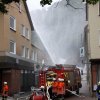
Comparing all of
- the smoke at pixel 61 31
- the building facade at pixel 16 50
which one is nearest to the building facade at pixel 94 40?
the building facade at pixel 16 50

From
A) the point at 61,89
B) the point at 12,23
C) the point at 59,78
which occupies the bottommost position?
the point at 61,89

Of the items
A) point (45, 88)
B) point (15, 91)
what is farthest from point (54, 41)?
point (45, 88)

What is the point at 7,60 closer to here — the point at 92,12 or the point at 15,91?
the point at 15,91

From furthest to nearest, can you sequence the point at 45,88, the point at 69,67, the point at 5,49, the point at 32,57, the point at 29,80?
the point at 32,57, the point at 29,80, the point at 5,49, the point at 69,67, the point at 45,88

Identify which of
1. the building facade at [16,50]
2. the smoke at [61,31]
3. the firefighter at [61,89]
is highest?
the smoke at [61,31]

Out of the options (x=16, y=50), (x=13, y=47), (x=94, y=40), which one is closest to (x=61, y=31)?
(x=16, y=50)

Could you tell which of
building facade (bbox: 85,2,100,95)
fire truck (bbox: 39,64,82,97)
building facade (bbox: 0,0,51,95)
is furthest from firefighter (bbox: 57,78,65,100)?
building facade (bbox: 0,0,51,95)

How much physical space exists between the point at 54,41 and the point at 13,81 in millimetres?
39298

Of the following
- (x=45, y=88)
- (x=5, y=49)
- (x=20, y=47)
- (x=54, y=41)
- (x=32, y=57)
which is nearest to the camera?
(x=45, y=88)

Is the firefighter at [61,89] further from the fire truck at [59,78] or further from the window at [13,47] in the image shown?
the window at [13,47]

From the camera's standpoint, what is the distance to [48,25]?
7475cm

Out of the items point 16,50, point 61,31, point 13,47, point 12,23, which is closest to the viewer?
point 12,23

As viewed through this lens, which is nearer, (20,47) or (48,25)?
(20,47)

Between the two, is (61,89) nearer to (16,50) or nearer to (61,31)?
(16,50)
